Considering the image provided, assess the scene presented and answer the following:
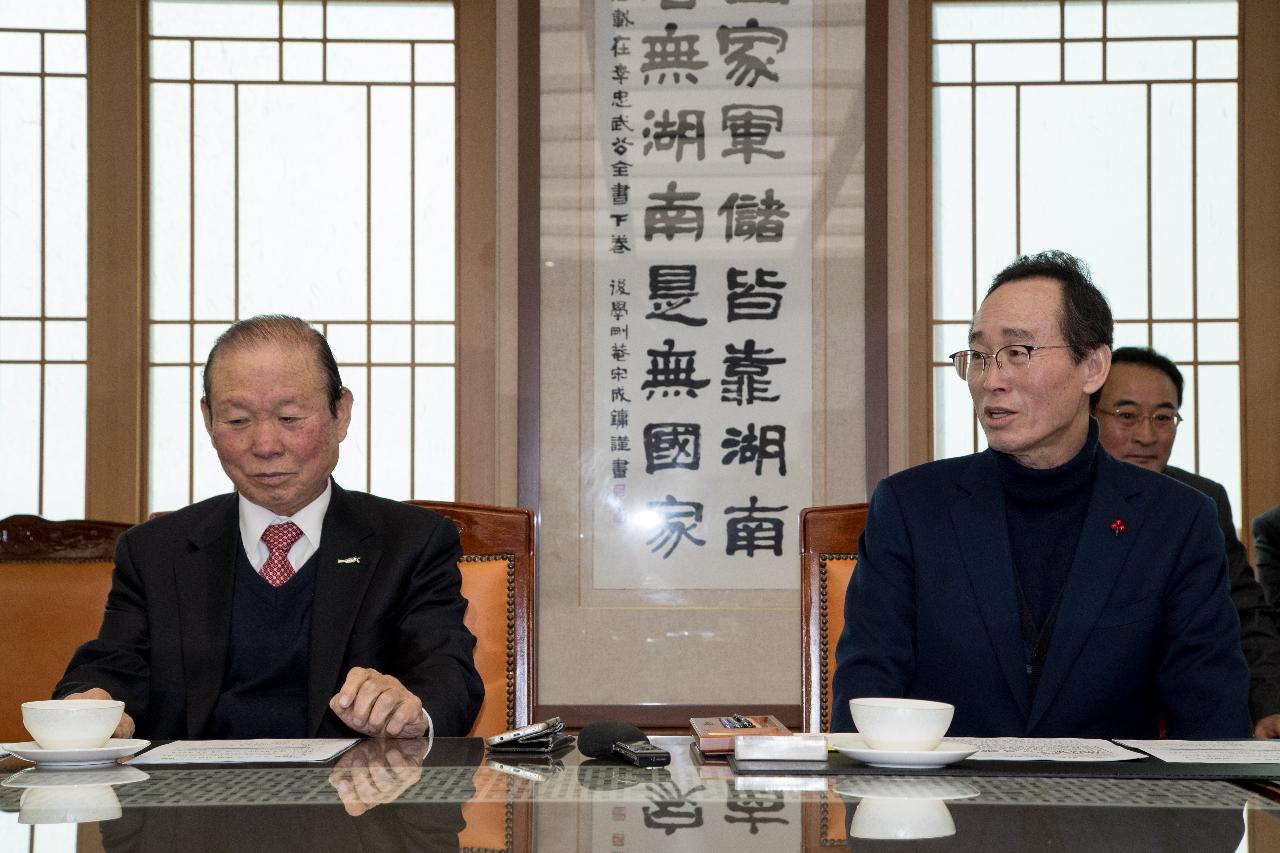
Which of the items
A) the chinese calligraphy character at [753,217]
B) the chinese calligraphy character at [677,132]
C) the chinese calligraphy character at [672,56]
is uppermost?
the chinese calligraphy character at [672,56]

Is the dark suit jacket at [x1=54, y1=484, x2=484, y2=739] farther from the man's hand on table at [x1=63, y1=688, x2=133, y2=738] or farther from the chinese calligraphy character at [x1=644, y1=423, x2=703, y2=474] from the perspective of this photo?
the chinese calligraphy character at [x1=644, y1=423, x2=703, y2=474]

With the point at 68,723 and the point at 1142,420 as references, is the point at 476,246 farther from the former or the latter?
the point at 68,723

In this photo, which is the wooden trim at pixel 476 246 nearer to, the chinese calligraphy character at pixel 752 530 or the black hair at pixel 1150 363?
the chinese calligraphy character at pixel 752 530

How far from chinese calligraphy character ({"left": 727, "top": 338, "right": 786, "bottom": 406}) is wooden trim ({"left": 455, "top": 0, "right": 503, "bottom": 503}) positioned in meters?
0.66

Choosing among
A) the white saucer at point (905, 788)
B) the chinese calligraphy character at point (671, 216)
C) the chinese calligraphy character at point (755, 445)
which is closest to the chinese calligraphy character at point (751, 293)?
the chinese calligraphy character at point (671, 216)

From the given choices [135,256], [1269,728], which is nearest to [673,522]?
[1269,728]

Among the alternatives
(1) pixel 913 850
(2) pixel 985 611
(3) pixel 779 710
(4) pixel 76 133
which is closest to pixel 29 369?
(4) pixel 76 133

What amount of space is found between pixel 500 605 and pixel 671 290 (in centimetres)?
166

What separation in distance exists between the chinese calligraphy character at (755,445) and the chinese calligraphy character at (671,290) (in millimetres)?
325

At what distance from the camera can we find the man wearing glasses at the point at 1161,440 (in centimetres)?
257

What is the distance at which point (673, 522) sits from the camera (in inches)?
136

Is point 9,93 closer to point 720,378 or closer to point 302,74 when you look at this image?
point 302,74

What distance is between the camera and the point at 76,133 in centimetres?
363

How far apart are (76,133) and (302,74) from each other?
26.3 inches
